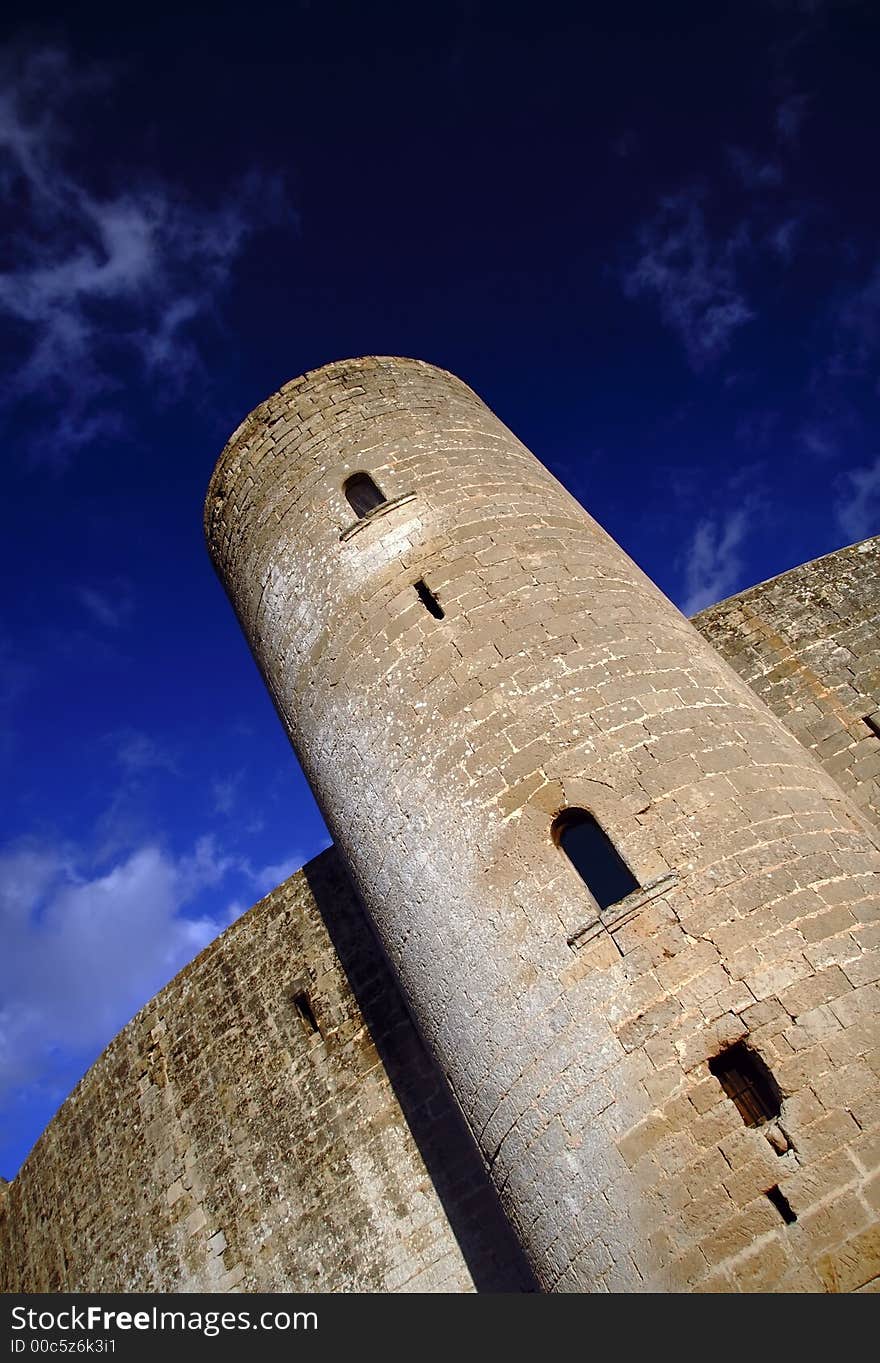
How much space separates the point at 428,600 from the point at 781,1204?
4379 millimetres

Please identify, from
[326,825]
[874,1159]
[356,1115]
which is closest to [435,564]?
[326,825]

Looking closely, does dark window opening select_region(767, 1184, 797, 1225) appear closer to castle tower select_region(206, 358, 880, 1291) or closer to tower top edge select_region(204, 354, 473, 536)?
castle tower select_region(206, 358, 880, 1291)

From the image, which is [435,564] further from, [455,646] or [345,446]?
[345,446]

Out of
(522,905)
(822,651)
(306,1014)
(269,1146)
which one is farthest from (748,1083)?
(269,1146)

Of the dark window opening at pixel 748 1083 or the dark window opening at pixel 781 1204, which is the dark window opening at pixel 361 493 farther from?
the dark window opening at pixel 781 1204

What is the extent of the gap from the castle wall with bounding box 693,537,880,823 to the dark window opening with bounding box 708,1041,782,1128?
4.59 meters

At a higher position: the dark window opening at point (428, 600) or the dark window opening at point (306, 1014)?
the dark window opening at point (428, 600)

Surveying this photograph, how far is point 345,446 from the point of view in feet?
25.9

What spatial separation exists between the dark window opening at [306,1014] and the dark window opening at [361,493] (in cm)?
556

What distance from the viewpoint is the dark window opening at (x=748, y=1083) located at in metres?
4.00

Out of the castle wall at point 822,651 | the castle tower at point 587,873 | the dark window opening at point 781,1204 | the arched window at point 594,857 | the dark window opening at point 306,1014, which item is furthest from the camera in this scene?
the dark window opening at point 306,1014

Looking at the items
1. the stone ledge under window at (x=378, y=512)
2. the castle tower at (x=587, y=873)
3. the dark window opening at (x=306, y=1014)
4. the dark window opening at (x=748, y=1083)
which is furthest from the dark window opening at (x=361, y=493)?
the dark window opening at (x=306, y=1014)
